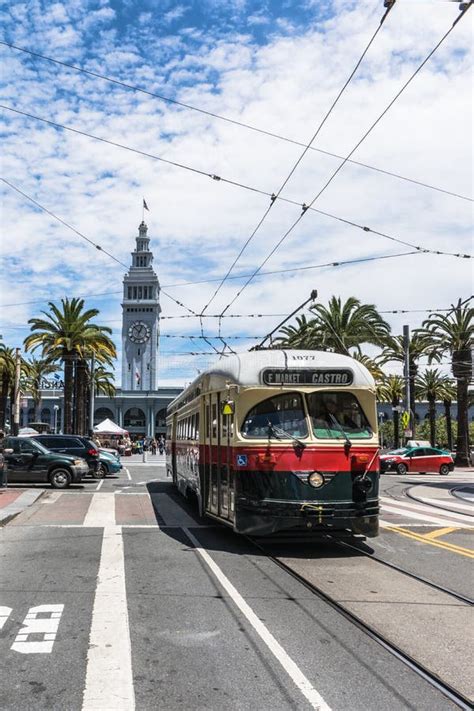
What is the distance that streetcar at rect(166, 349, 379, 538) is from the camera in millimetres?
9992

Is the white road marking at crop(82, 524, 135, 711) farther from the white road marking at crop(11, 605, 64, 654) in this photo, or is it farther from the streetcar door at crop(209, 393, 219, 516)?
the streetcar door at crop(209, 393, 219, 516)

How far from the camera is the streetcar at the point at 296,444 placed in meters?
9.99

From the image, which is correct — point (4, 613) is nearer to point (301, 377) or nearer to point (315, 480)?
point (315, 480)

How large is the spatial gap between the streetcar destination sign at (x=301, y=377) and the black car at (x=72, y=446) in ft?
49.9

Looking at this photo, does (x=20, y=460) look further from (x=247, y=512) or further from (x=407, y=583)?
(x=407, y=583)

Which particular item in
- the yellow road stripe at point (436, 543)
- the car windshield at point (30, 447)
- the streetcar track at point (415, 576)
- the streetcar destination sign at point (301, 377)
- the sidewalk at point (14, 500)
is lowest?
the yellow road stripe at point (436, 543)

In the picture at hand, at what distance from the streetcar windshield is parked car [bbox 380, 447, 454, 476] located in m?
25.4

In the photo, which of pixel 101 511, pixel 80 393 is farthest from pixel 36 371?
pixel 101 511

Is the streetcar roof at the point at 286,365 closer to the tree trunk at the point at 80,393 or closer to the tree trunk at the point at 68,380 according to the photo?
the tree trunk at the point at 68,380

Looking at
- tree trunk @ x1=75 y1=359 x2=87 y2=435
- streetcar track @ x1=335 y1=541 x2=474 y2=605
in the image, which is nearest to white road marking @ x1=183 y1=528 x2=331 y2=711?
streetcar track @ x1=335 y1=541 x2=474 y2=605

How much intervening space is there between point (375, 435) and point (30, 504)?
981 centimetres

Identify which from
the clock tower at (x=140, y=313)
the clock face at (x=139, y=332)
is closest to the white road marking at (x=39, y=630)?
the clock tower at (x=140, y=313)

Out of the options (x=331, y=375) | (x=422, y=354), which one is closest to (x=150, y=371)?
(x=422, y=354)

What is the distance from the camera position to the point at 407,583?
830 cm
